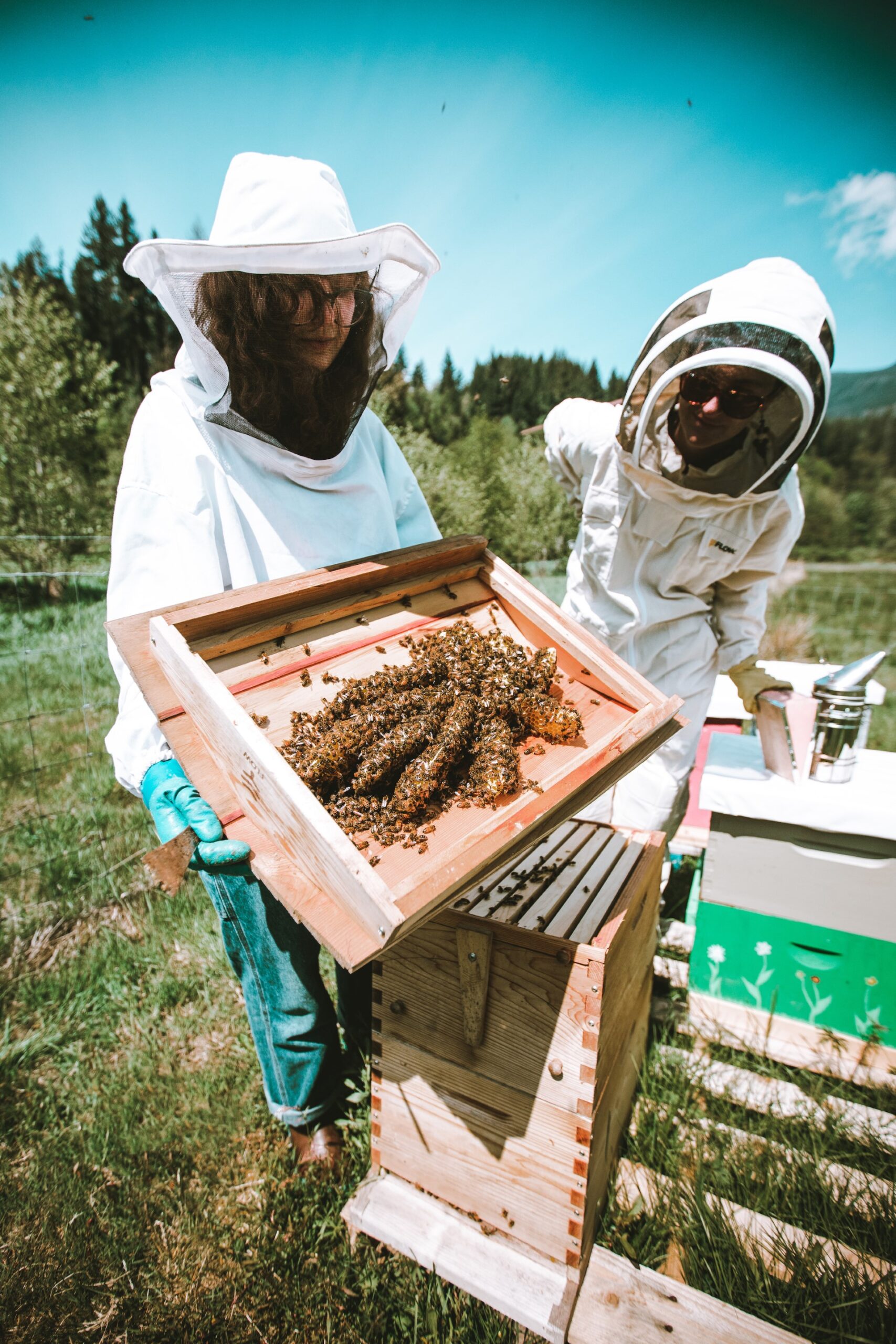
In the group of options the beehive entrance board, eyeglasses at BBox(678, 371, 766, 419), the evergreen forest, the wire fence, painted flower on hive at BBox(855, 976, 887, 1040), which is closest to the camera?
the beehive entrance board

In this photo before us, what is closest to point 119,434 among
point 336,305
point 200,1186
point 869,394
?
point 336,305

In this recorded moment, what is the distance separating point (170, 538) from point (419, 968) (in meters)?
1.39

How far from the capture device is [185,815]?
64.7 inches

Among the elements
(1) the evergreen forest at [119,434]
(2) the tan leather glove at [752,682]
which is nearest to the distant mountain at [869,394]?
(1) the evergreen forest at [119,434]

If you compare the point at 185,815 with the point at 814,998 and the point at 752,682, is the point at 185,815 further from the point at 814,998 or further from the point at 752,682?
the point at 752,682

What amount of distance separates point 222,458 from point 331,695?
820mm

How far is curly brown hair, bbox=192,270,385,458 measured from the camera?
186cm

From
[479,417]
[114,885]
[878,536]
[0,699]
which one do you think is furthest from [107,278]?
[878,536]

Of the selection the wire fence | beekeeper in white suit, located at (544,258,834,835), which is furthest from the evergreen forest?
the wire fence

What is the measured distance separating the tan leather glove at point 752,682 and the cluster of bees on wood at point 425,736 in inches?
74.6

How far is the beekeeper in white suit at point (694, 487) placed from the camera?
242 centimetres

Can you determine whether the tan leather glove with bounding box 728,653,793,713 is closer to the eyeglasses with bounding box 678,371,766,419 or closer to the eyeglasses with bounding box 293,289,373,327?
the eyeglasses with bounding box 678,371,766,419

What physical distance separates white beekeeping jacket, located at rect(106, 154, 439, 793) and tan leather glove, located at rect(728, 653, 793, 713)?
223cm

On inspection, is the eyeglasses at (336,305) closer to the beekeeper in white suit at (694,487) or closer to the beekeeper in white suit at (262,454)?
the beekeeper in white suit at (262,454)
